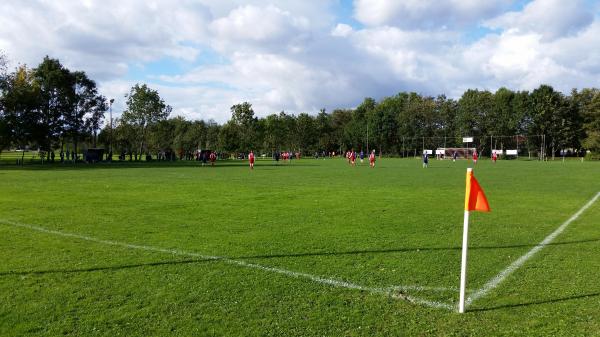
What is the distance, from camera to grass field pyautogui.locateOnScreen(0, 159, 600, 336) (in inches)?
184

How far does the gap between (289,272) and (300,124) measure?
4273 inches

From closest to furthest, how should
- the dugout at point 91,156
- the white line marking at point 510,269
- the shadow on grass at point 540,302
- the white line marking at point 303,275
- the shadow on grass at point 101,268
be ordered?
the shadow on grass at point 540,302 → the white line marking at point 303,275 → the white line marking at point 510,269 → the shadow on grass at point 101,268 → the dugout at point 91,156

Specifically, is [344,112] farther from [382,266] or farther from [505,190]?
[382,266]

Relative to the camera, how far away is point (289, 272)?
646 cm

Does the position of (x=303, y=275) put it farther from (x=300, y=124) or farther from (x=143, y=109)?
(x=300, y=124)

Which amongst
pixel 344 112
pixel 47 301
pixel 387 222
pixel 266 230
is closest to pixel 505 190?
pixel 387 222

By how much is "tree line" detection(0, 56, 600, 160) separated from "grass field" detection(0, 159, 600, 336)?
49656 millimetres

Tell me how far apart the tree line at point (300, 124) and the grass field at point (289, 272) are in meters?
49.7

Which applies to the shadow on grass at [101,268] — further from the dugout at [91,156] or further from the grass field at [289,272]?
the dugout at [91,156]

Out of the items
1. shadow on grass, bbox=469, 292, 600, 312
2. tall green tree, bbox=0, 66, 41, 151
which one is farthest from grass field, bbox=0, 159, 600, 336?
tall green tree, bbox=0, 66, 41, 151

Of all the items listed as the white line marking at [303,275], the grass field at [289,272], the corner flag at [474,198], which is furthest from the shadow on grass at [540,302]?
the corner flag at [474,198]

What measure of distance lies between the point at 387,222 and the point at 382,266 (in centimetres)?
403

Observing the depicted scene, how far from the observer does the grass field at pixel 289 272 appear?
4.68m

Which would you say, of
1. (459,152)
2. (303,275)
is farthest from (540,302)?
(459,152)
